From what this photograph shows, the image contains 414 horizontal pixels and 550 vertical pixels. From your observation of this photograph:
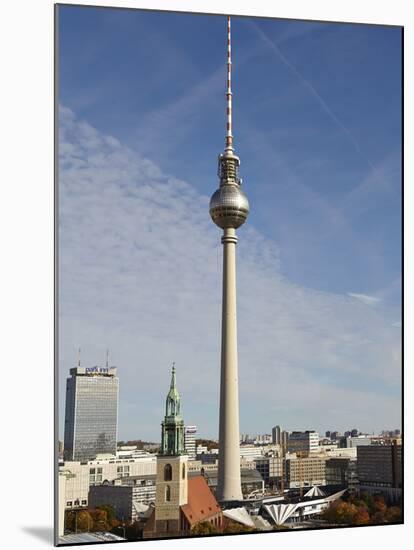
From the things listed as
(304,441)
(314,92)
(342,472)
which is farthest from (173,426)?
(314,92)

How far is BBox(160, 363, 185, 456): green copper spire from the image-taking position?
8.96 meters

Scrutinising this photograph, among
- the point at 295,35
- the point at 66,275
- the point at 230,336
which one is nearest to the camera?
the point at 66,275

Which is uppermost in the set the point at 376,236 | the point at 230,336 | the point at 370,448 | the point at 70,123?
the point at 70,123

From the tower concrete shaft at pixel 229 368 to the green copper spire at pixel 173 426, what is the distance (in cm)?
54

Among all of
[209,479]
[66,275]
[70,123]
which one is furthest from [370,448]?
[70,123]

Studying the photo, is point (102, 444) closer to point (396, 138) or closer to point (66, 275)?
point (66, 275)

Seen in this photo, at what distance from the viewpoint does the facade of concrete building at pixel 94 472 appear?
27.3 feet

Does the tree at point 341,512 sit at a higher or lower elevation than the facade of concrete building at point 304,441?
lower

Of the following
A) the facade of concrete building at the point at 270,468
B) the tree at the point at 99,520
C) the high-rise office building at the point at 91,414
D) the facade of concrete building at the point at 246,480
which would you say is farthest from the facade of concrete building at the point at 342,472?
the tree at the point at 99,520

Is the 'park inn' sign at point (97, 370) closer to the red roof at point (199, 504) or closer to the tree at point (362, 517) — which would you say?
the red roof at point (199, 504)

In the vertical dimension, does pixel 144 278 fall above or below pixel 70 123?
below

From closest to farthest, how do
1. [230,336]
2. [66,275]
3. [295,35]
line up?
[66,275], [295,35], [230,336]

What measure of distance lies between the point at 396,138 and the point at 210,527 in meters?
3.77

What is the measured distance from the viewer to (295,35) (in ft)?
29.2
